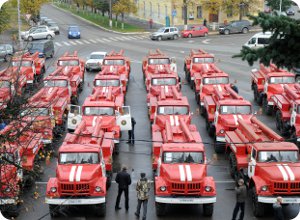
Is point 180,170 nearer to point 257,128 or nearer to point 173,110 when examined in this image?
point 257,128

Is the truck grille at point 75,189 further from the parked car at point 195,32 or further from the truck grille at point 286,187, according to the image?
the parked car at point 195,32

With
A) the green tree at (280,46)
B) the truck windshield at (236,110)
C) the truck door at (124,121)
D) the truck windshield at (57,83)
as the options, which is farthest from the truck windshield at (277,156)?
the truck windshield at (57,83)

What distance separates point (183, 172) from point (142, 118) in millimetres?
12998

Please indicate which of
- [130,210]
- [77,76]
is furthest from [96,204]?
[77,76]

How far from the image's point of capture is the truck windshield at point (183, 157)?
63.4 feet

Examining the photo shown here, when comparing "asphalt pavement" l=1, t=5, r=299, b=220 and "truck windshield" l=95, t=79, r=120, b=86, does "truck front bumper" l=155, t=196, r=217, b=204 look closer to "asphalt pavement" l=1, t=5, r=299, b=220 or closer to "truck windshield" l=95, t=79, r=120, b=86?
"asphalt pavement" l=1, t=5, r=299, b=220

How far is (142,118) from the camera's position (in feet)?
104

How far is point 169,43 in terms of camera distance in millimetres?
63625

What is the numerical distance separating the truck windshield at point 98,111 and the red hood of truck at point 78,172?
258 inches

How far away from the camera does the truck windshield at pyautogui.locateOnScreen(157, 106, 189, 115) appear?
25.6 m

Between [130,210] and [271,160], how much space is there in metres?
4.87

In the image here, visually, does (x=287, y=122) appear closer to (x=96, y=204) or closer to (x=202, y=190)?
(x=202, y=190)

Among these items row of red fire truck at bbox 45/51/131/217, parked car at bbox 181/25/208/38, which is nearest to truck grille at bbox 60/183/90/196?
row of red fire truck at bbox 45/51/131/217

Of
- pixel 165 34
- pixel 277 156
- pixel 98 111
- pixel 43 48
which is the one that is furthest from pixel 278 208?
pixel 165 34
